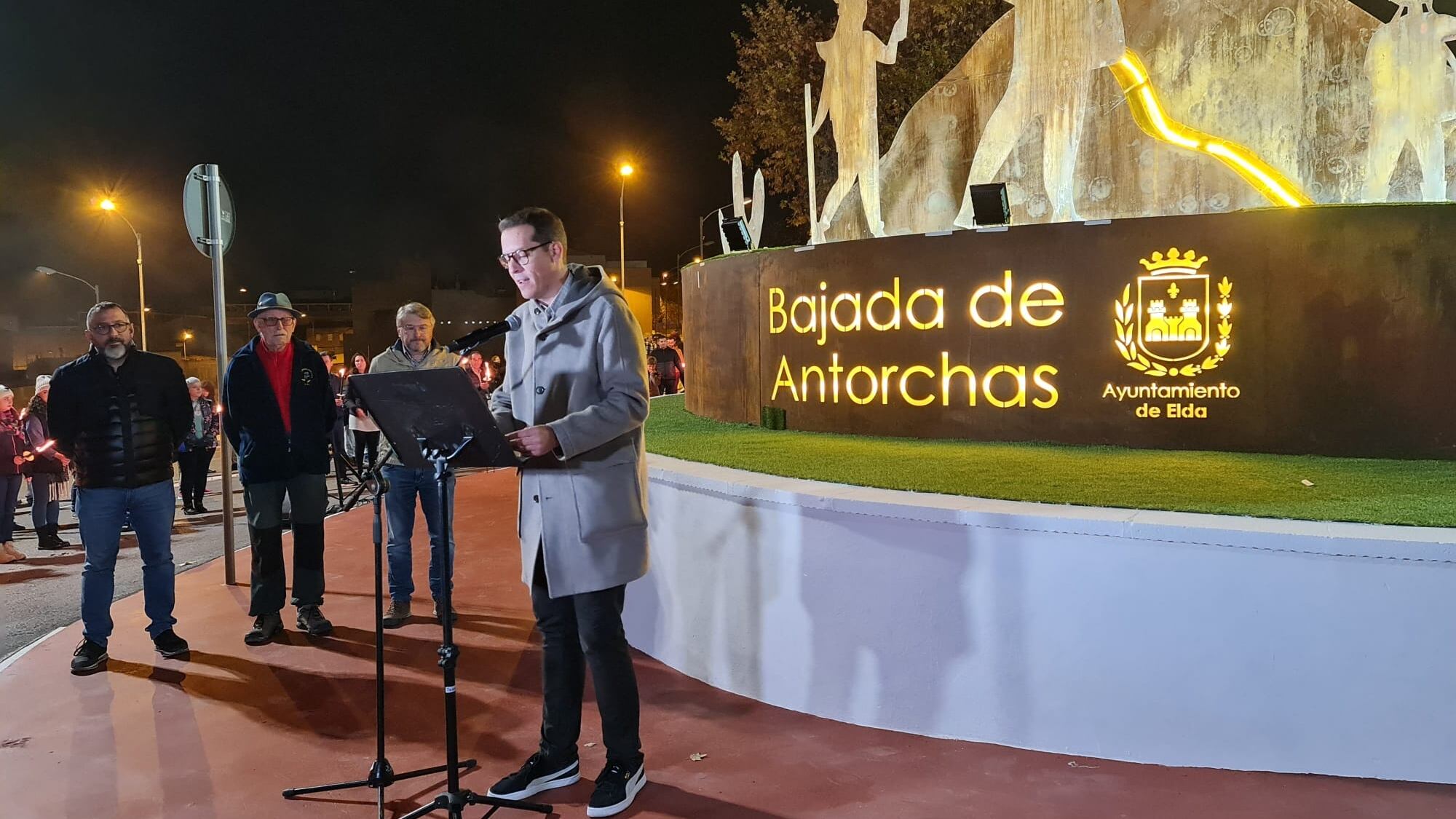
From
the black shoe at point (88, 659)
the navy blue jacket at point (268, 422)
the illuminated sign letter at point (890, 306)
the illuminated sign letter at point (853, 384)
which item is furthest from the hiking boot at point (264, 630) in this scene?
the illuminated sign letter at point (890, 306)

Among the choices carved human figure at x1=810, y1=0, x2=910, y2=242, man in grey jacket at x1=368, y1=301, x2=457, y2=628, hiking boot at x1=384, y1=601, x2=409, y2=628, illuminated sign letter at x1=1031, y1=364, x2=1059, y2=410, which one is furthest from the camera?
carved human figure at x1=810, y1=0, x2=910, y2=242

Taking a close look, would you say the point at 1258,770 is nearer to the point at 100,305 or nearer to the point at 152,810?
the point at 152,810

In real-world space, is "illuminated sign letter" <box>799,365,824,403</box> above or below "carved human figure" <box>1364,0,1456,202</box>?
below

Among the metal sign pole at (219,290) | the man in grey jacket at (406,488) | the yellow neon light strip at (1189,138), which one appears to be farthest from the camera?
the yellow neon light strip at (1189,138)

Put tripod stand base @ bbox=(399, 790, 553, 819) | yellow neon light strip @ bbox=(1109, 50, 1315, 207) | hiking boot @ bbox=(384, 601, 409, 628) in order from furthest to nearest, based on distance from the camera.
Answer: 1. yellow neon light strip @ bbox=(1109, 50, 1315, 207)
2. hiking boot @ bbox=(384, 601, 409, 628)
3. tripod stand base @ bbox=(399, 790, 553, 819)

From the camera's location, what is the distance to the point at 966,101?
1163cm

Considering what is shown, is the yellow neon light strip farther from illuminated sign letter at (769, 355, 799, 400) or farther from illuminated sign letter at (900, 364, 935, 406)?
illuminated sign letter at (769, 355, 799, 400)

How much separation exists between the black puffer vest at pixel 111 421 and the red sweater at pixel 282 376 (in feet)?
1.69

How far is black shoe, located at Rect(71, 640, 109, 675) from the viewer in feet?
17.5

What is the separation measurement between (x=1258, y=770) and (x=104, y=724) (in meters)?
5.18

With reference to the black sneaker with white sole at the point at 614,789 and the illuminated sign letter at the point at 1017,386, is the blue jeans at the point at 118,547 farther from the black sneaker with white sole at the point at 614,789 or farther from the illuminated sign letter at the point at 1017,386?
the illuminated sign letter at the point at 1017,386

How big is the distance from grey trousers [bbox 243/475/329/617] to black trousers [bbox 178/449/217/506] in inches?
243

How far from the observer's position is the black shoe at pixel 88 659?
534 cm

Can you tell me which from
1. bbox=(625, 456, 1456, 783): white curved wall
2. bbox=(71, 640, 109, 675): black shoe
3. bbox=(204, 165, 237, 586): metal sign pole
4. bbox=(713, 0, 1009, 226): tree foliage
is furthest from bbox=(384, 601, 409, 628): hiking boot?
bbox=(713, 0, 1009, 226): tree foliage
